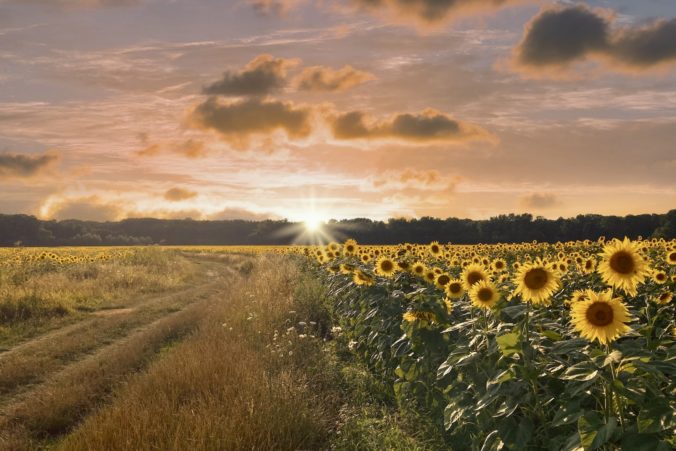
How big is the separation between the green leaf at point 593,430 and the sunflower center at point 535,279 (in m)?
1.00

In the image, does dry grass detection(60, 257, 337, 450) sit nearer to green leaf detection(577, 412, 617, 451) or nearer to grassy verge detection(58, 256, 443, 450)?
grassy verge detection(58, 256, 443, 450)

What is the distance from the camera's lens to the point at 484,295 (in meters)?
4.22

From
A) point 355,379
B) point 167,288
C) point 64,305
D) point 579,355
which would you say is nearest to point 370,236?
point 167,288

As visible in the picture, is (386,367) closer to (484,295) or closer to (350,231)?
(484,295)

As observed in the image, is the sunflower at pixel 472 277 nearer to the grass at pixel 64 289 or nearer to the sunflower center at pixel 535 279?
the sunflower center at pixel 535 279

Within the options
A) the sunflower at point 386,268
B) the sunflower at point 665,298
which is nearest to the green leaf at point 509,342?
the sunflower at point 665,298

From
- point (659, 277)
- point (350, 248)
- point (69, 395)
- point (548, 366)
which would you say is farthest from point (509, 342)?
point (350, 248)

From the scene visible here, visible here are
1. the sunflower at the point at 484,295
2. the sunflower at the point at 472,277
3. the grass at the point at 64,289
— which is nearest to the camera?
the sunflower at the point at 484,295

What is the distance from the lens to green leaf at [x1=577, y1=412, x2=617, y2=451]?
2643mm

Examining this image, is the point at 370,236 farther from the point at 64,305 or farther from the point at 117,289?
the point at 64,305

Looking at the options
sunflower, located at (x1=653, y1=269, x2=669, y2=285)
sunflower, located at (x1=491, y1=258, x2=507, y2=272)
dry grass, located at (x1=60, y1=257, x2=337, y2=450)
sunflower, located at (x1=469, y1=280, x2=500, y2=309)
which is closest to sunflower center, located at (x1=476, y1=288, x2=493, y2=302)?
sunflower, located at (x1=469, y1=280, x2=500, y2=309)

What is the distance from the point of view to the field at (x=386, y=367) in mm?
3051

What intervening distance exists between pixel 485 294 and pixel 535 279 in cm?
62

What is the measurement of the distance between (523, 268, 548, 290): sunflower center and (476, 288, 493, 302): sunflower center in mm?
522
